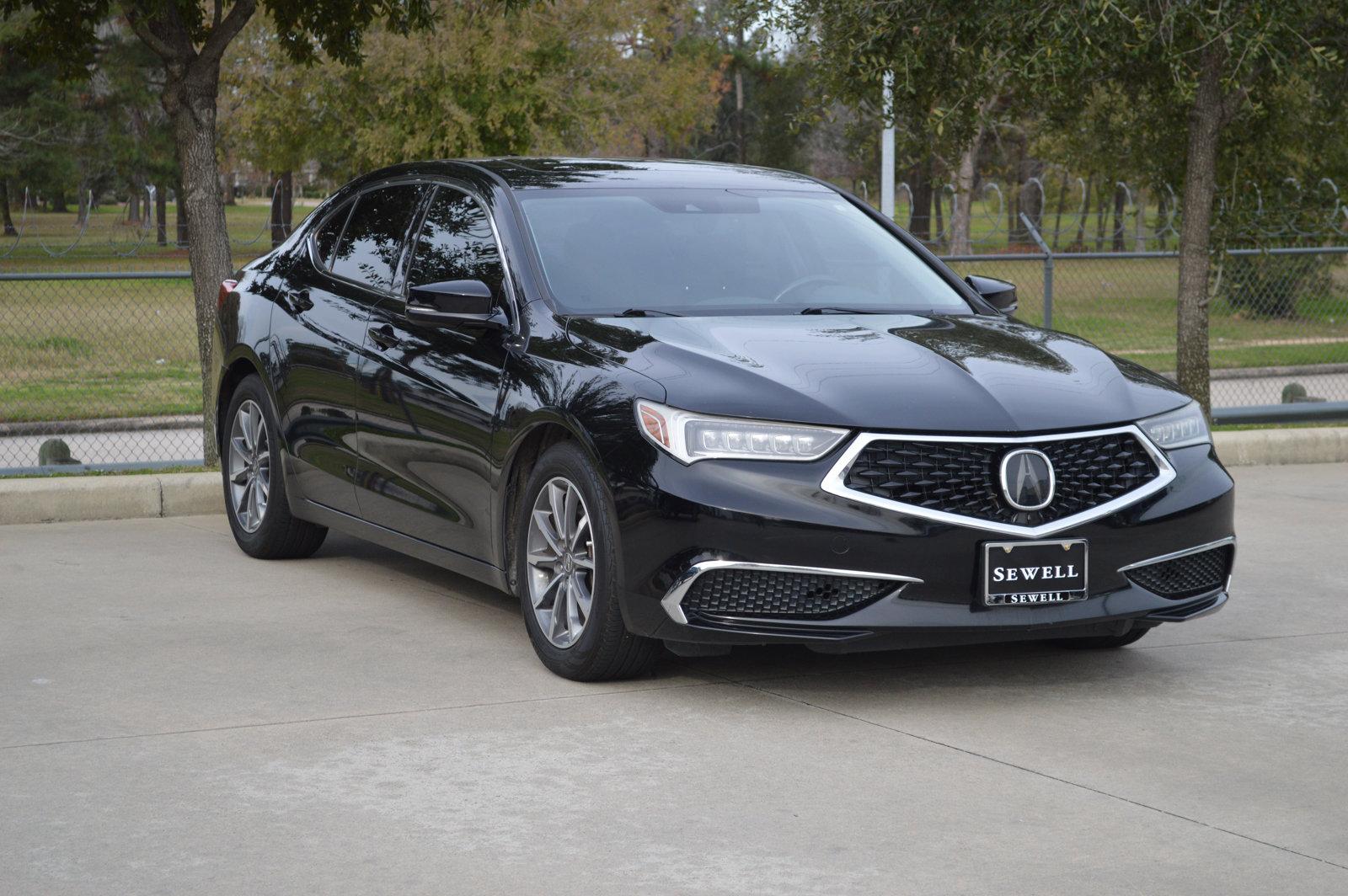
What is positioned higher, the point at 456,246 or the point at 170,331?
the point at 456,246

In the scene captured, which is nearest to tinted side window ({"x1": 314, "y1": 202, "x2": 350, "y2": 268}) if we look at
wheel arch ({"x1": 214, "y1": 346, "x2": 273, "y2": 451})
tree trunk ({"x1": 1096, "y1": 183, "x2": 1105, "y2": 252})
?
wheel arch ({"x1": 214, "y1": 346, "x2": 273, "y2": 451})

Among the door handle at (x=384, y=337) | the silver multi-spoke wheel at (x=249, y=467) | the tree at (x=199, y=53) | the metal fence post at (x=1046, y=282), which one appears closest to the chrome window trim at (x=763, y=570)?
the door handle at (x=384, y=337)

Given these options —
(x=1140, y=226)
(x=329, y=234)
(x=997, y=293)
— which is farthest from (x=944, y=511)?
(x=1140, y=226)

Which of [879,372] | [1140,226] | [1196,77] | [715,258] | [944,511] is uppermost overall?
[1196,77]

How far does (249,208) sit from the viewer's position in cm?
11712

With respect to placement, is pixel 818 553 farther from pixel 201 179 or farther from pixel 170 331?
pixel 170 331

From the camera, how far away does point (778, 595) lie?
18.2 ft

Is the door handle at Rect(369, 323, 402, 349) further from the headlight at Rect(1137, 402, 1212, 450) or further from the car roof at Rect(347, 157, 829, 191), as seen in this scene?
the headlight at Rect(1137, 402, 1212, 450)

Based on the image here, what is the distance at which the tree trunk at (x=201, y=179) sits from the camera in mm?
10836

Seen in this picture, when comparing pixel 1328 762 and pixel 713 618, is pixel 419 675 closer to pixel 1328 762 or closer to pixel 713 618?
pixel 713 618

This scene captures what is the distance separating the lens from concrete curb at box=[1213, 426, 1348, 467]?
11.8 meters

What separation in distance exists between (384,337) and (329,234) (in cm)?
114

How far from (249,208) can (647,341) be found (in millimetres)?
115119

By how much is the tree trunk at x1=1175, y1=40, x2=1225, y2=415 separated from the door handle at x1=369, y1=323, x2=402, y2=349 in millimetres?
7201
